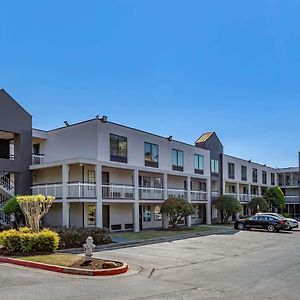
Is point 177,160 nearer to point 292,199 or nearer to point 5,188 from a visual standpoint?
point 5,188

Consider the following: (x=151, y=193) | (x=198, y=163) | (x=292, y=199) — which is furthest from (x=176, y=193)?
(x=292, y=199)

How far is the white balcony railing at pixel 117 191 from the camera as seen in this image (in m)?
30.0

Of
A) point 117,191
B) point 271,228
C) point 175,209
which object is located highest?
point 117,191

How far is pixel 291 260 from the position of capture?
56.5 feet

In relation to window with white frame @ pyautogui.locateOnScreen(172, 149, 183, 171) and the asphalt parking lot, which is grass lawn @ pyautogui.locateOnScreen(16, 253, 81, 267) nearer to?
the asphalt parking lot

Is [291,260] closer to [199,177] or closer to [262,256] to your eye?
[262,256]

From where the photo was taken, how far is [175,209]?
1309 inches

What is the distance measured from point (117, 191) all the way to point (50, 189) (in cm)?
501

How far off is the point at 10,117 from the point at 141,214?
44.8 feet

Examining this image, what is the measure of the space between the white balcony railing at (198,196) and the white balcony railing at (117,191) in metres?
10.1

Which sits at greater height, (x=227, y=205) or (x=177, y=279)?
(x=227, y=205)

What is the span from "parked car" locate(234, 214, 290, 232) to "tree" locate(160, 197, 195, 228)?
20.3 feet

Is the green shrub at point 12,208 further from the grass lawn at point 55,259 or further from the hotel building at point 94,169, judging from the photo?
the grass lawn at point 55,259

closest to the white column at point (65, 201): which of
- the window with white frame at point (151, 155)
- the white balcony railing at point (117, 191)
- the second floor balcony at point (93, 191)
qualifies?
the second floor balcony at point (93, 191)
